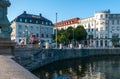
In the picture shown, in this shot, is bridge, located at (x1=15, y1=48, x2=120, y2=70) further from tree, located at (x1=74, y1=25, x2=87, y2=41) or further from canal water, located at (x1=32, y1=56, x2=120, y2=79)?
tree, located at (x1=74, y1=25, x2=87, y2=41)

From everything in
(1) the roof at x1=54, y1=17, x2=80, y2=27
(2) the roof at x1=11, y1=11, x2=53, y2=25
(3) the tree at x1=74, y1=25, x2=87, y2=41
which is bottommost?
(3) the tree at x1=74, y1=25, x2=87, y2=41

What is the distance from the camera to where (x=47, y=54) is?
4819cm

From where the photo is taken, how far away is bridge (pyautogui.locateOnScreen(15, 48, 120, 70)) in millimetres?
35650

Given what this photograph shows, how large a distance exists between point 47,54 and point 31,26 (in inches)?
2379

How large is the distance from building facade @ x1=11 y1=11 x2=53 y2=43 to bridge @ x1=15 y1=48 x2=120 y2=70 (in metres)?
30.8

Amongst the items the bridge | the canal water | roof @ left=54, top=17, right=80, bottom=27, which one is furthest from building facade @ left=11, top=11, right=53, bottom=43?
the canal water

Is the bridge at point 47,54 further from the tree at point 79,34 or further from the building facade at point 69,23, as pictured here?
the building facade at point 69,23

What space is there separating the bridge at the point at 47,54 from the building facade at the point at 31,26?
→ 1214 inches

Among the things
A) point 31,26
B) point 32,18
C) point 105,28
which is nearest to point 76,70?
point 32,18

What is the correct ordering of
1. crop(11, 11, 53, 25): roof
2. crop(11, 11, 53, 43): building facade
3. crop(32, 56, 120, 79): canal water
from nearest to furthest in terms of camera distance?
crop(32, 56, 120, 79): canal water
crop(11, 11, 53, 43): building facade
crop(11, 11, 53, 25): roof

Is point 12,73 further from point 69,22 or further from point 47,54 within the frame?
point 69,22

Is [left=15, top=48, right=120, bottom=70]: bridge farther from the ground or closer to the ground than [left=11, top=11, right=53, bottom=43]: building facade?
closer to the ground

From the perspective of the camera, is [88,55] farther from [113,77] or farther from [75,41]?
[113,77]

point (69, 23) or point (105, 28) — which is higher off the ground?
point (69, 23)
